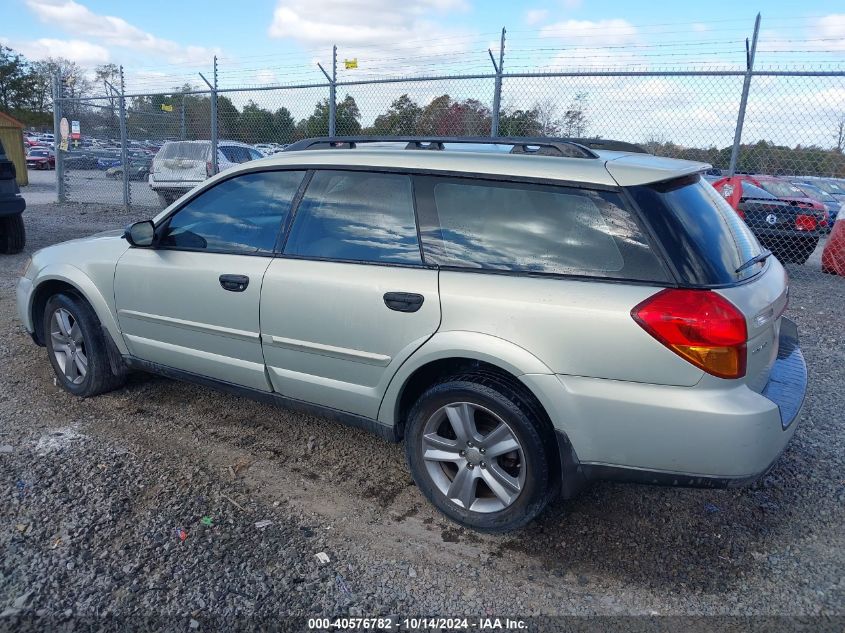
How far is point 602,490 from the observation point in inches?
138

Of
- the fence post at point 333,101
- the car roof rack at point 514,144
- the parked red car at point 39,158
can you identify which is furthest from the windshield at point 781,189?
the parked red car at point 39,158

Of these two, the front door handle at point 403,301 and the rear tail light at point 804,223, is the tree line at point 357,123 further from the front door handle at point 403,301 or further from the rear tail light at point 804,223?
the front door handle at point 403,301

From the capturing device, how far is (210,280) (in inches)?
146

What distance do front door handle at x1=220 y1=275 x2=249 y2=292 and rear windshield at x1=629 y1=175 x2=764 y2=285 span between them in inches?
78.3

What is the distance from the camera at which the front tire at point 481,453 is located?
2877 mm

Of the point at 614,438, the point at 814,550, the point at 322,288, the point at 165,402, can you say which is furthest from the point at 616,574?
the point at 165,402

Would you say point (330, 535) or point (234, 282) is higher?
point (234, 282)

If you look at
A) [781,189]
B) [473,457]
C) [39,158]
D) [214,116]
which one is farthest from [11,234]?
[39,158]

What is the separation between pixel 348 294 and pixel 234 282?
750 mm

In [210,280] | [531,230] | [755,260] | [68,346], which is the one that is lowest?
[68,346]

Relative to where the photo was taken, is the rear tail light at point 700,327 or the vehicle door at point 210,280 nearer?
the rear tail light at point 700,327

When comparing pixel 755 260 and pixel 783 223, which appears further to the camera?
pixel 783 223

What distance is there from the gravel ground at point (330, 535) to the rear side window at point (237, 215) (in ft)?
3.73

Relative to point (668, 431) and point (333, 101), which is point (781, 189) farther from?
point (668, 431)
